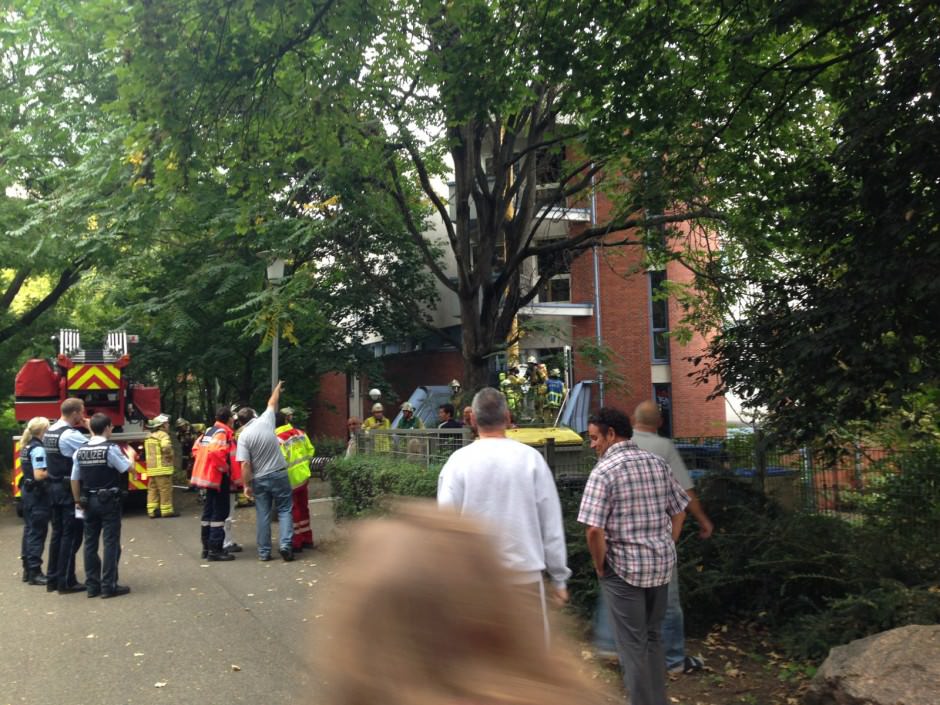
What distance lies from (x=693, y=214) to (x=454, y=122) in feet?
16.6

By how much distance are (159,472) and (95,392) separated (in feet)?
7.88

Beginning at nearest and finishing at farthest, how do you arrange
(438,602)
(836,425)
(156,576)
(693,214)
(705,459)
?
Result: (438,602), (836,425), (705,459), (156,576), (693,214)

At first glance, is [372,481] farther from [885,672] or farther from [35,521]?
[885,672]

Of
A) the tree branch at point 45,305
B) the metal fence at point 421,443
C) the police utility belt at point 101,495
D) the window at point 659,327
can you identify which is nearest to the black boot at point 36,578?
the police utility belt at point 101,495

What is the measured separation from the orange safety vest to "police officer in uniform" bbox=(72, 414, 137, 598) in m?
1.90

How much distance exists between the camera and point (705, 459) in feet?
27.3

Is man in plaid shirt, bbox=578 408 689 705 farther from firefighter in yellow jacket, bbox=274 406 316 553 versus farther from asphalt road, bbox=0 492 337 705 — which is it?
firefighter in yellow jacket, bbox=274 406 316 553

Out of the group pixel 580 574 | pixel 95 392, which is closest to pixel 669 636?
pixel 580 574

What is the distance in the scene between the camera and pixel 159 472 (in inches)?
585

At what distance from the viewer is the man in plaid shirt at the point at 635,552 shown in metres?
4.72

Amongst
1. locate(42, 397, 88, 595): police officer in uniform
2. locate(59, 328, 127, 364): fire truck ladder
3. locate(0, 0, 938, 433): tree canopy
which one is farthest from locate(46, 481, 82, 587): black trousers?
locate(59, 328, 127, 364): fire truck ladder

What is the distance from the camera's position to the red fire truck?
50.6 ft

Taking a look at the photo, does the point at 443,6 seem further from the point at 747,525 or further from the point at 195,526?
the point at 195,526

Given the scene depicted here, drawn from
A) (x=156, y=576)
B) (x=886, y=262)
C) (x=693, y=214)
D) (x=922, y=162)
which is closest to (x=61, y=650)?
(x=156, y=576)
